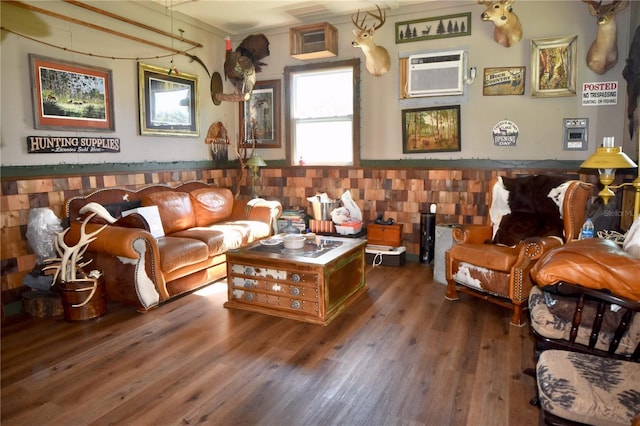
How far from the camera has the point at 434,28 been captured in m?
4.80

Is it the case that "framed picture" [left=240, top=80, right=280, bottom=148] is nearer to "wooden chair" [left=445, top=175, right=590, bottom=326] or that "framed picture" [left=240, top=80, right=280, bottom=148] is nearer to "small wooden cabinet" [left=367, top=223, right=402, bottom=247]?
"small wooden cabinet" [left=367, top=223, right=402, bottom=247]

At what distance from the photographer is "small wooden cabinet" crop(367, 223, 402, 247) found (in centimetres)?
488

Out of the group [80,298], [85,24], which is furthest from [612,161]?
[85,24]

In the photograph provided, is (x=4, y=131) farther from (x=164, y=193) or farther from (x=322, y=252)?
(x=322, y=252)

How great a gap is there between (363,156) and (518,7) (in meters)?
2.28

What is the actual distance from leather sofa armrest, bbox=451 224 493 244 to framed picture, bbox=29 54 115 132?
3.56 metres

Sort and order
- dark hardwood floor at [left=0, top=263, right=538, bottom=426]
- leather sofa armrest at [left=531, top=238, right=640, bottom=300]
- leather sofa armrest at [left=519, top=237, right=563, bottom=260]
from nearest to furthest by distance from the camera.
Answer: leather sofa armrest at [left=531, top=238, right=640, bottom=300], dark hardwood floor at [left=0, top=263, right=538, bottom=426], leather sofa armrest at [left=519, top=237, right=563, bottom=260]

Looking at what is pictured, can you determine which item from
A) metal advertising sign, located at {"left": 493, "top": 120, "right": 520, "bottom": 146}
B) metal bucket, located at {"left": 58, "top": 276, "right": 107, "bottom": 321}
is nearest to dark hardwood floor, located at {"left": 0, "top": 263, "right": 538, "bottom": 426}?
metal bucket, located at {"left": 58, "top": 276, "right": 107, "bottom": 321}

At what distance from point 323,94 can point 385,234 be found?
203 cm

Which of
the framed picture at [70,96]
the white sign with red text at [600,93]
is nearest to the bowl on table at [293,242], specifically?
the framed picture at [70,96]

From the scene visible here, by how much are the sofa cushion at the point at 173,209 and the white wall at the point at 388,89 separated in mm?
571

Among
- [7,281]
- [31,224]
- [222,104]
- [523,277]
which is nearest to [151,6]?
[222,104]

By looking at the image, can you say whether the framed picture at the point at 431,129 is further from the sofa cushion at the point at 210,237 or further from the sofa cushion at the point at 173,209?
the sofa cushion at the point at 173,209

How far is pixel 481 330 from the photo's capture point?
311 centimetres
